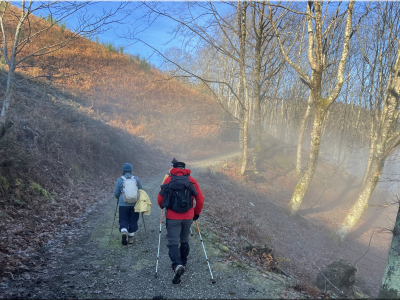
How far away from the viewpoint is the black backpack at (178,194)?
14.5 feet

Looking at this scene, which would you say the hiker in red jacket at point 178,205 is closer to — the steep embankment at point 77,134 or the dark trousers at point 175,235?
the dark trousers at point 175,235

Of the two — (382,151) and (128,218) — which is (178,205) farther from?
(382,151)

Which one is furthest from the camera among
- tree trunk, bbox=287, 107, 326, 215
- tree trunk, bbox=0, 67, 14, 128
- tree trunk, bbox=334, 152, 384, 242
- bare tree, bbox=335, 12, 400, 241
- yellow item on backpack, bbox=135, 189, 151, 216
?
tree trunk, bbox=334, 152, 384, 242

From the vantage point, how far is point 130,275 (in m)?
4.73

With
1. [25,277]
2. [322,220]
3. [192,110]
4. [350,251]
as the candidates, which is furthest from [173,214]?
[192,110]

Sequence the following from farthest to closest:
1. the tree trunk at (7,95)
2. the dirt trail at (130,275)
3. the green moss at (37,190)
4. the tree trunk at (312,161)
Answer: the tree trunk at (312,161) < the green moss at (37,190) < the tree trunk at (7,95) < the dirt trail at (130,275)

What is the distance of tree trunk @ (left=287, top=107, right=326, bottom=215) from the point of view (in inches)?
436

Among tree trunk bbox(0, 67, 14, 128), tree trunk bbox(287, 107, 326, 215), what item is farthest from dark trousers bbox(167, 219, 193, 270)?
tree trunk bbox(287, 107, 326, 215)

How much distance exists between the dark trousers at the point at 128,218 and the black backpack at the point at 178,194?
2061 mm

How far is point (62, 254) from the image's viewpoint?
533cm

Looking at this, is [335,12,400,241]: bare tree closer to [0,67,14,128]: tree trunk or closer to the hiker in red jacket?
the hiker in red jacket

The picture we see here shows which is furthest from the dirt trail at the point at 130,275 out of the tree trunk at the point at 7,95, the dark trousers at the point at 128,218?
the tree trunk at the point at 7,95

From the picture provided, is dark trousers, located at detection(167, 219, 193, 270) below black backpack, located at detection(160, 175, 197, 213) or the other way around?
below

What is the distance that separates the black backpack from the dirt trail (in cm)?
145
